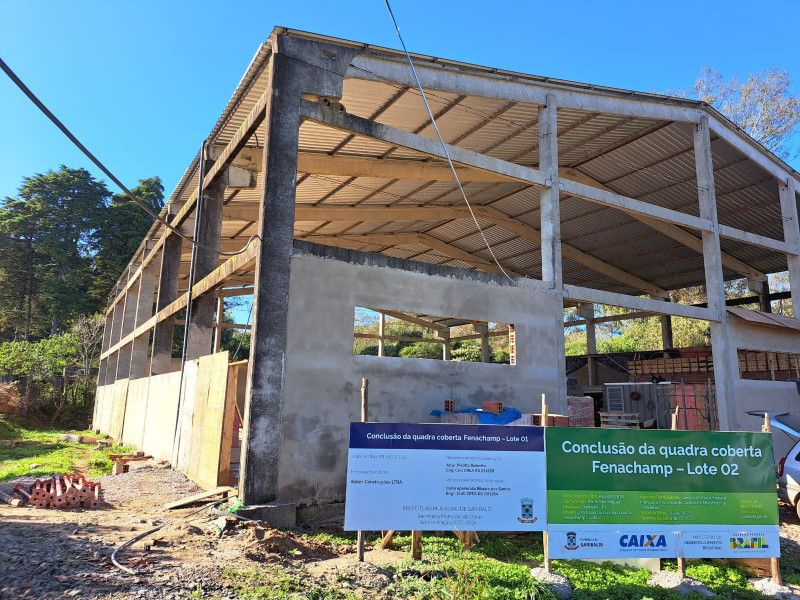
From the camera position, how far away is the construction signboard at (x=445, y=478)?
620 centimetres

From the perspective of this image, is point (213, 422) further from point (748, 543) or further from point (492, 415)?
point (748, 543)

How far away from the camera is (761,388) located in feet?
51.5

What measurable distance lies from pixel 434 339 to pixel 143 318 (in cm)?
1494

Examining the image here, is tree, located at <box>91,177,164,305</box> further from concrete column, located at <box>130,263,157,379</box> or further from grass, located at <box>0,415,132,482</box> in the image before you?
concrete column, located at <box>130,263,157,379</box>

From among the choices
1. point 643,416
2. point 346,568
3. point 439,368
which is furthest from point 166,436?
point 643,416

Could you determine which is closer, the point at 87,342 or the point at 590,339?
the point at 590,339

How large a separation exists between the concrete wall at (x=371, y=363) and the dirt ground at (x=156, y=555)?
56.5 inches

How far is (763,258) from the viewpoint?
22.0 meters

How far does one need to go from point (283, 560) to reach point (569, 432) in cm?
374

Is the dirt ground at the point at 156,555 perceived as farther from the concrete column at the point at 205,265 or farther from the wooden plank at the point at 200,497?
the concrete column at the point at 205,265

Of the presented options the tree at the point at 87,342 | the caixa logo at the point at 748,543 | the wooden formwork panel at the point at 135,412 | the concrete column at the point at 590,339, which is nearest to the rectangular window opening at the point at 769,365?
the concrete column at the point at 590,339

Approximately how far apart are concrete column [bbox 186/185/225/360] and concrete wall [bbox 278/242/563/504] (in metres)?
4.05

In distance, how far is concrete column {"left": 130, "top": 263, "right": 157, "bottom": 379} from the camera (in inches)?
770

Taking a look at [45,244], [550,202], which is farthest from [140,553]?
[45,244]
